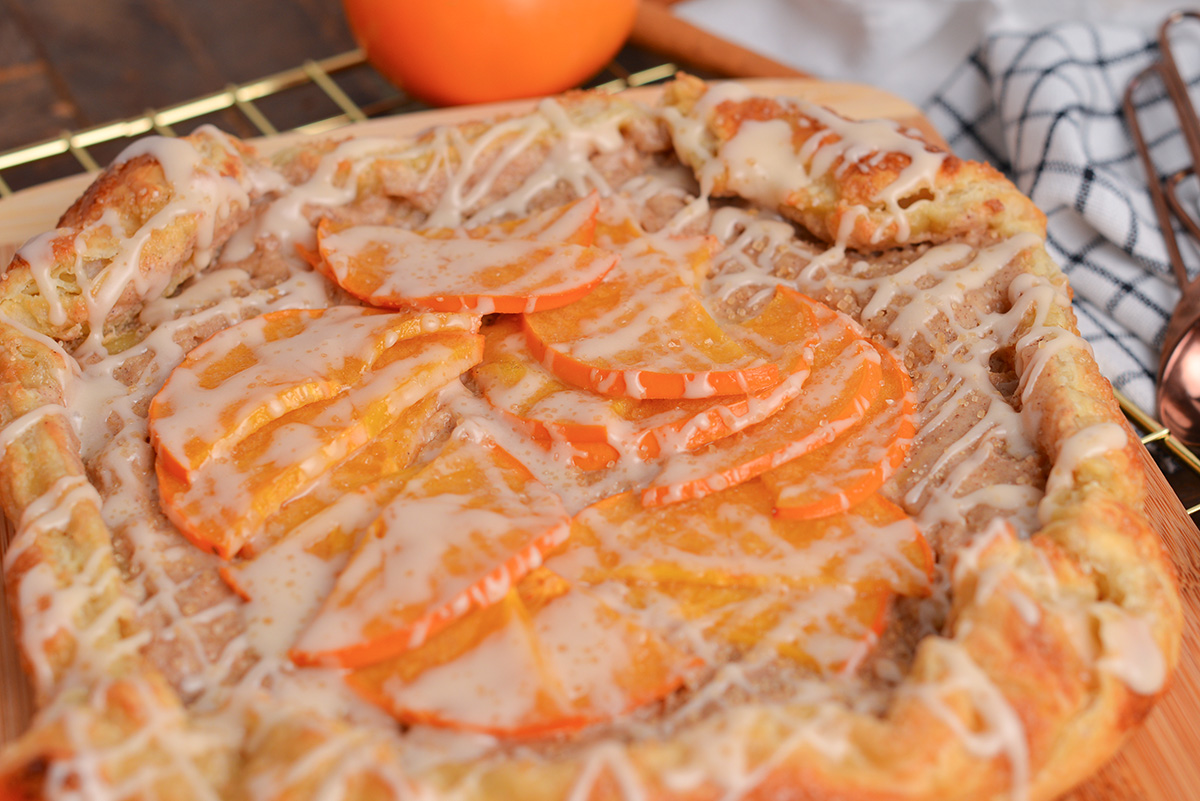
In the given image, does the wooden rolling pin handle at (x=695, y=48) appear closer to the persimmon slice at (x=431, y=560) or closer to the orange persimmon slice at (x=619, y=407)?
the orange persimmon slice at (x=619, y=407)

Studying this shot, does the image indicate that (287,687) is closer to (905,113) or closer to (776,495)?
(776,495)

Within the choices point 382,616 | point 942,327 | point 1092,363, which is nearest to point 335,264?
point 382,616

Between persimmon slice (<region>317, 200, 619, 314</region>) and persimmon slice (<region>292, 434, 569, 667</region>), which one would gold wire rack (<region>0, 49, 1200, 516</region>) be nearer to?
persimmon slice (<region>317, 200, 619, 314</region>)

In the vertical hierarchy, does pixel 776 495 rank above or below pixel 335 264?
below

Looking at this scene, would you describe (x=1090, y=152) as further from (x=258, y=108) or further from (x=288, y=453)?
(x=258, y=108)

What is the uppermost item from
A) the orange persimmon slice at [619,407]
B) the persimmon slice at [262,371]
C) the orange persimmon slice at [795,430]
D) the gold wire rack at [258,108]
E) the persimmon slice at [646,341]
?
the gold wire rack at [258,108]

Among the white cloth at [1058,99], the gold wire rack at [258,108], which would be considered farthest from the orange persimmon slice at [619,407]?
the gold wire rack at [258,108]

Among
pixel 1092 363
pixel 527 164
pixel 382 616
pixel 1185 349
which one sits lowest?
pixel 1185 349
